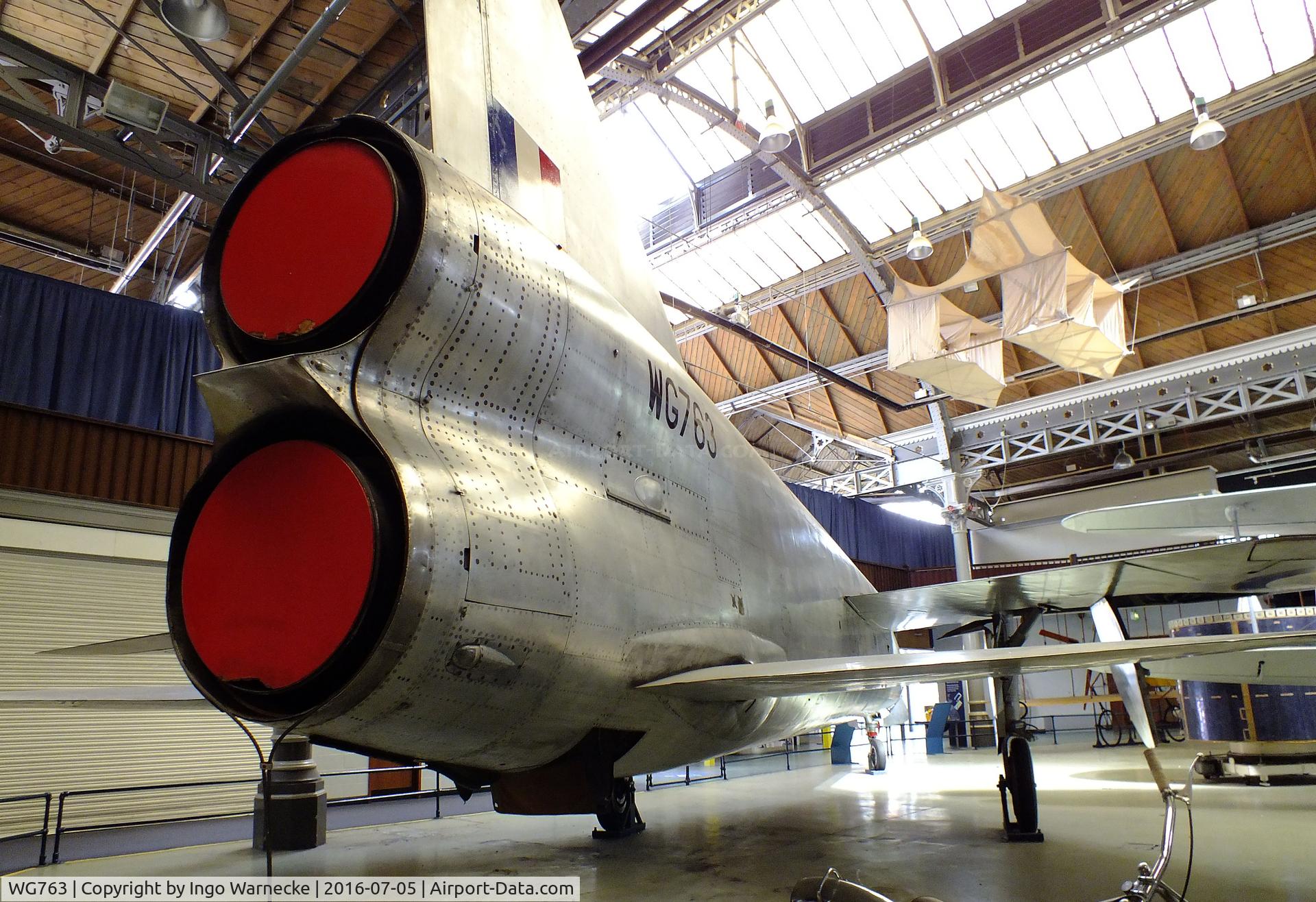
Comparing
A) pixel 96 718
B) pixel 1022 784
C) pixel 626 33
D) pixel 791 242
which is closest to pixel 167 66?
pixel 626 33

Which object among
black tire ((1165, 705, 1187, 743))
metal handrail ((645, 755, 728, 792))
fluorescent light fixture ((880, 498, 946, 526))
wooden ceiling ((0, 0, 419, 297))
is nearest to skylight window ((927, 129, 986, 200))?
wooden ceiling ((0, 0, 419, 297))

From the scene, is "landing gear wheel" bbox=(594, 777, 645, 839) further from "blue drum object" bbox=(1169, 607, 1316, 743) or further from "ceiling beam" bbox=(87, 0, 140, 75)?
"ceiling beam" bbox=(87, 0, 140, 75)

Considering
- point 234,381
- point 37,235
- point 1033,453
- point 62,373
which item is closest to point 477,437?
point 234,381

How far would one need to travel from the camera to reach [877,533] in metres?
25.7

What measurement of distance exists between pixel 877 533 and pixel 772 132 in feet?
57.5

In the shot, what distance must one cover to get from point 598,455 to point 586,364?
0.44 m

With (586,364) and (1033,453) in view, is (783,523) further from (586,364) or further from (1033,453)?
(1033,453)

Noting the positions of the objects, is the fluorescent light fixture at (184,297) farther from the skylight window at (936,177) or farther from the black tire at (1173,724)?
the black tire at (1173,724)

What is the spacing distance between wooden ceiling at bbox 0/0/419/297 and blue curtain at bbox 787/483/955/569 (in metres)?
15.8

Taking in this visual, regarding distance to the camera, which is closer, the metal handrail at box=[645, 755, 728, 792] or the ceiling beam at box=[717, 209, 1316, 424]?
the metal handrail at box=[645, 755, 728, 792]

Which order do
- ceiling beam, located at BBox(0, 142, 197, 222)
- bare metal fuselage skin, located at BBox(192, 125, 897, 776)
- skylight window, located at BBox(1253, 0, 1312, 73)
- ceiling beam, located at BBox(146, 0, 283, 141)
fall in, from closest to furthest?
bare metal fuselage skin, located at BBox(192, 125, 897, 776) < ceiling beam, located at BBox(146, 0, 283, 141) < ceiling beam, located at BBox(0, 142, 197, 222) < skylight window, located at BBox(1253, 0, 1312, 73)

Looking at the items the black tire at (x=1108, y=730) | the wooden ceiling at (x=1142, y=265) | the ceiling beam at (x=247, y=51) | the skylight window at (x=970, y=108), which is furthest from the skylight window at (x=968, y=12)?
the black tire at (x=1108, y=730)

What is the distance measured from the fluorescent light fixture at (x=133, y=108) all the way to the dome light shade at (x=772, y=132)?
7.41 meters

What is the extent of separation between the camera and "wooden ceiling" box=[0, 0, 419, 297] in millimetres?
8812
